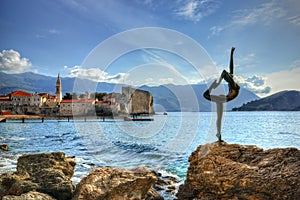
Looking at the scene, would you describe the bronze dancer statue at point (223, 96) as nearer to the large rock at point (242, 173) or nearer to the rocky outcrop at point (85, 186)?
the large rock at point (242, 173)

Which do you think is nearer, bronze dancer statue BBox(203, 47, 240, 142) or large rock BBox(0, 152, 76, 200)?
large rock BBox(0, 152, 76, 200)

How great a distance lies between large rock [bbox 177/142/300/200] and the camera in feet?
18.1

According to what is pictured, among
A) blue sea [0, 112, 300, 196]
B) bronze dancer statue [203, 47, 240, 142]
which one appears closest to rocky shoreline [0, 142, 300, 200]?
bronze dancer statue [203, 47, 240, 142]

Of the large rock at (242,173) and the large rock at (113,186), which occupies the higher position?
the large rock at (242,173)

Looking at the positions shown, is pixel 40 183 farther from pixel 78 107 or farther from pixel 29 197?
pixel 78 107

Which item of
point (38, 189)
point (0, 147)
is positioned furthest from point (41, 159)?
point (0, 147)

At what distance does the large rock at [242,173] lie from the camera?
551 centimetres

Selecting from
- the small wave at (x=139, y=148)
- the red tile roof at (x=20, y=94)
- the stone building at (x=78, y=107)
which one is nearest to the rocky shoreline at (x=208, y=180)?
the small wave at (x=139, y=148)

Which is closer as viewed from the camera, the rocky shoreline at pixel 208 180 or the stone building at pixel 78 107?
the rocky shoreline at pixel 208 180

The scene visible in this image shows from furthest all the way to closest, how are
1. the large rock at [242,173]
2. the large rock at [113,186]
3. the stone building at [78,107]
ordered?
the stone building at [78,107], the large rock at [113,186], the large rock at [242,173]

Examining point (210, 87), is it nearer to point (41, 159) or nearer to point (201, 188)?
point (201, 188)

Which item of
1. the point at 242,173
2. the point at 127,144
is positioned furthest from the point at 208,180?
the point at 127,144

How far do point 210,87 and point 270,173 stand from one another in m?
3.22

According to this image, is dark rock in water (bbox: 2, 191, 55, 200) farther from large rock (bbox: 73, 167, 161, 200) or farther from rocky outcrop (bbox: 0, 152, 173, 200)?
large rock (bbox: 73, 167, 161, 200)
